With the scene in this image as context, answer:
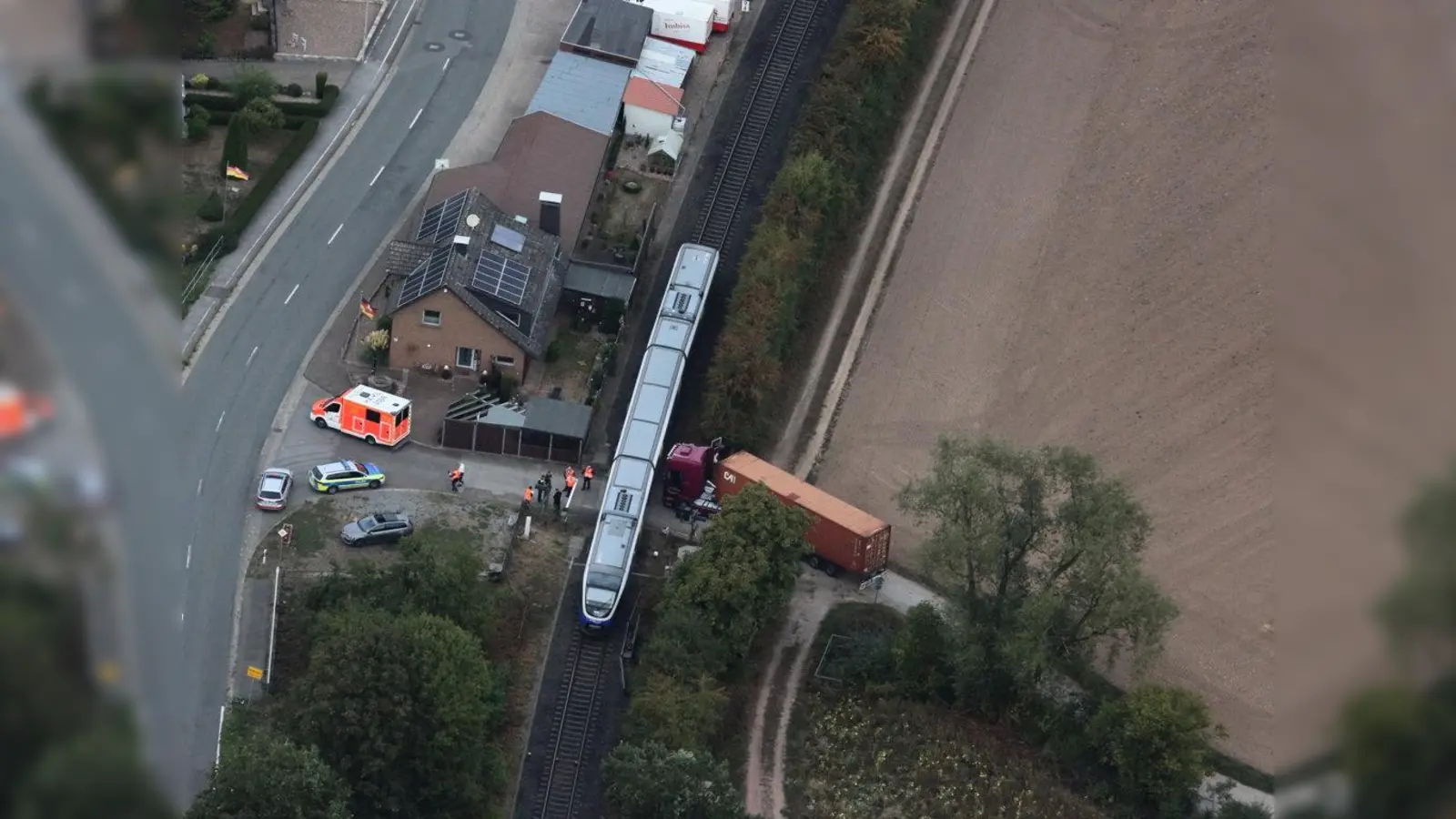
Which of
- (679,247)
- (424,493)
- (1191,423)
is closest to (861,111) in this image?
(679,247)

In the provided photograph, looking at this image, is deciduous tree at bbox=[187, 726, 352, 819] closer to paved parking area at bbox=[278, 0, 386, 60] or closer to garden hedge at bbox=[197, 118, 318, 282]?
garden hedge at bbox=[197, 118, 318, 282]

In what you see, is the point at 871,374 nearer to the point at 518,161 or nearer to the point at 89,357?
the point at 518,161

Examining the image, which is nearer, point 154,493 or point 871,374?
point 154,493

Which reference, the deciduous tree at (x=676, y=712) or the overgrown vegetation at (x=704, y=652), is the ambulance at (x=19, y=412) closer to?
the overgrown vegetation at (x=704, y=652)

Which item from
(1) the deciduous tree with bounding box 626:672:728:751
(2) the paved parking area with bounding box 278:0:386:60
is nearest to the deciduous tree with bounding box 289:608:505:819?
(1) the deciduous tree with bounding box 626:672:728:751

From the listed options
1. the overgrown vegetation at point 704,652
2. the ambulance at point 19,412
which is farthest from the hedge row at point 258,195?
the ambulance at point 19,412

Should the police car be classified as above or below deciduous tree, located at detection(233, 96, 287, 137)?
below
